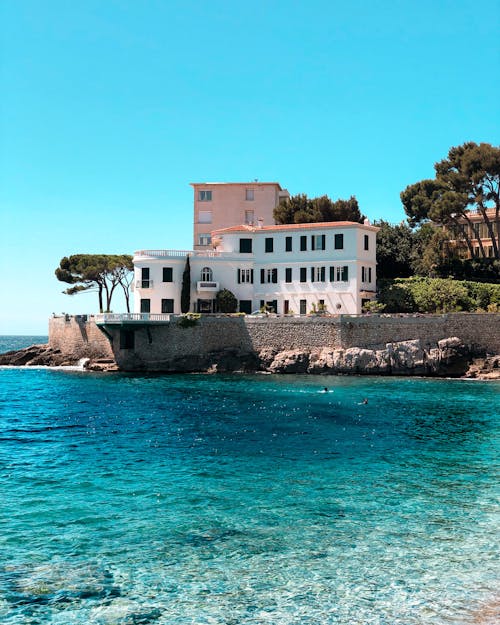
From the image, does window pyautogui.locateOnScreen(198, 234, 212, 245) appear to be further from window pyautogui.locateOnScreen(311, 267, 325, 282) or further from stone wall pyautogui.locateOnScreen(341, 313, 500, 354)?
stone wall pyautogui.locateOnScreen(341, 313, 500, 354)

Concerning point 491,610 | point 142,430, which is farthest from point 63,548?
point 142,430

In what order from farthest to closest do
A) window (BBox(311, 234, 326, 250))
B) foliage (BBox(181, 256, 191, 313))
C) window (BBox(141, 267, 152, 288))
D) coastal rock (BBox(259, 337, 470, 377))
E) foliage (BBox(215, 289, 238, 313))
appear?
1. window (BBox(141, 267, 152, 288))
2. foliage (BBox(181, 256, 191, 313))
3. foliage (BBox(215, 289, 238, 313))
4. window (BBox(311, 234, 326, 250))
5. coastal rock (BBox(259, 337, 470, 377))

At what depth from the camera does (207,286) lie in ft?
202


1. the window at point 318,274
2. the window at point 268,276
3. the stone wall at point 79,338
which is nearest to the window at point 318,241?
the window at point 318,274

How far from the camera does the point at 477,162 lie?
63750mm

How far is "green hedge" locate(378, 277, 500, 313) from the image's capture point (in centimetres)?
5534

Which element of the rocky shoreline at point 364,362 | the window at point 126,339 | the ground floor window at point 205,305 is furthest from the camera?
the ground floor window at point 205,305

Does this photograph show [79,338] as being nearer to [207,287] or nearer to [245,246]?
[207,287]

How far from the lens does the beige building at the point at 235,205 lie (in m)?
74.6

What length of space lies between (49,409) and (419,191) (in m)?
48.9

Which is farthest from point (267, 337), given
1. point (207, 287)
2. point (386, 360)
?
point (386, 360)

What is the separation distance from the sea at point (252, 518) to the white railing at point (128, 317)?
74.7ft

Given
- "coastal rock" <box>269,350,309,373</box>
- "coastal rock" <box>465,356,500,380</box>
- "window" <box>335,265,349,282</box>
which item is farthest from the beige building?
"coastal rock" <box>465,356,500,380</box>

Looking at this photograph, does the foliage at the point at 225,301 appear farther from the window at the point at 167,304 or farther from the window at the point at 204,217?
the window at the point at 204,217
